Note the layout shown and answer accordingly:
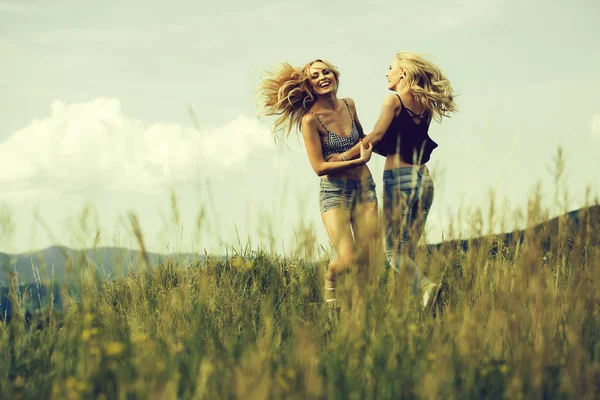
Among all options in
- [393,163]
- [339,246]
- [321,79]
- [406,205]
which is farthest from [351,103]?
[339,246]

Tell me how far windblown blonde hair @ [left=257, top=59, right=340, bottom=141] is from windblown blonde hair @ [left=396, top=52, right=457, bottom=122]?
57cm

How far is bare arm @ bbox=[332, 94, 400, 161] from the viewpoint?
13.5ft

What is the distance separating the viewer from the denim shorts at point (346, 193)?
421 cm

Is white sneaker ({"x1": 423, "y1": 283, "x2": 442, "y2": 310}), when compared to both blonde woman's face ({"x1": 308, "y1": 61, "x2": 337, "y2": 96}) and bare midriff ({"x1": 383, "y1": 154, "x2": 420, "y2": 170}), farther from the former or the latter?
blonde woman's face ({"x1": 308, "y1": 61, "x2": 337, "y2": 96})

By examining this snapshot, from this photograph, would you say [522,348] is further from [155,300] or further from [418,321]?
[155,300]

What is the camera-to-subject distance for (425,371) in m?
2.62

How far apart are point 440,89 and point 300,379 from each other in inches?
110

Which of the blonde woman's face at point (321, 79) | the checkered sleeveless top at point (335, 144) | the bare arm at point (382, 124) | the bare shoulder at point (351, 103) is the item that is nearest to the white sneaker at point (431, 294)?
the bare arm at point (382, 124)

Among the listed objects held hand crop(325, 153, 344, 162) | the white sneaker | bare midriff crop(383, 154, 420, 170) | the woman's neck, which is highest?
the woman's neck

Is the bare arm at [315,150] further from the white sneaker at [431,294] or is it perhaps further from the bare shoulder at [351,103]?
the white sneaker at [431,294]

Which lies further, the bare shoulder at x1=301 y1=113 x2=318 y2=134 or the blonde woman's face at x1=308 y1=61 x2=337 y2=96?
the blonde woman's face at x1=308 y1=61 x2=337 y2=96

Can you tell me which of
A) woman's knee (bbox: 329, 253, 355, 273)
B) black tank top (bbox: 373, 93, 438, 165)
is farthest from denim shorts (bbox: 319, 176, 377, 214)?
woman's knee (bbox: 329, 253, 355, 273)

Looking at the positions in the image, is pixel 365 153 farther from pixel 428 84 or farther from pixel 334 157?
pixel 428 84

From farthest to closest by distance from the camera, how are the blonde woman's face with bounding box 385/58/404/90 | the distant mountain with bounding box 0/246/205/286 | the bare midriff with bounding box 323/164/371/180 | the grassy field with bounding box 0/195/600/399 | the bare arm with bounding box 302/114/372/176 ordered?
the blonde woman's face with bounding box 385/58/404/90 < the bare midriff with bounding box 323/164/371/180 < the bare arm with bounding box 302/114/372/176 < the distant mountain with bounding box 0/246/205/286 < the grassy field with bounding box 0/195/600/399
